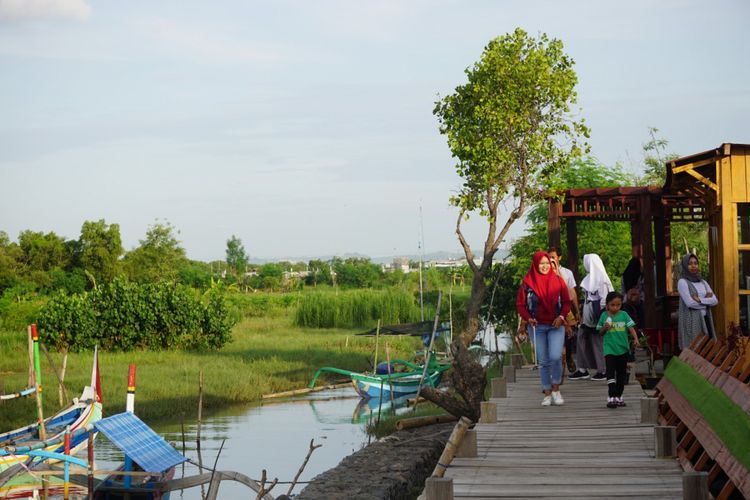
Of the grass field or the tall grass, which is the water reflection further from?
the tall grass

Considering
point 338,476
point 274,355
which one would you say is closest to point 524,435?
point 338,476

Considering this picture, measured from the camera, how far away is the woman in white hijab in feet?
38.7

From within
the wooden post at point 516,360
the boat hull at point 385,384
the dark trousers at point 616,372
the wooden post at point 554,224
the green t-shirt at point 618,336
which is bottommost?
the boat hull at point 385,384

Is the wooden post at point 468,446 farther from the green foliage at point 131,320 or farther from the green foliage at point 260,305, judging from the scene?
the green foliage at point 260,305

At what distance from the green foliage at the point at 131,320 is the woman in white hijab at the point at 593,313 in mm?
18444

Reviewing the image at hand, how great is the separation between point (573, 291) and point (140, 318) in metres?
18.9

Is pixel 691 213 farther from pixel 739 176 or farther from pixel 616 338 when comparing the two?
pixel 616 338

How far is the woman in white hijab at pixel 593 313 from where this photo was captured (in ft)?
38.7

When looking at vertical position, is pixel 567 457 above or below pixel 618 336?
below

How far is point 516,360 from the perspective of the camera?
14.0 metres

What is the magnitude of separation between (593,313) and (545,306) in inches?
71.0

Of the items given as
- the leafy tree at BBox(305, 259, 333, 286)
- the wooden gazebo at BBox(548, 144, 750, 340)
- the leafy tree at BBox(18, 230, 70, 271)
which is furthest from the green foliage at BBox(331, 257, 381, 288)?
the wooden gazebo at BBox(548, 144, 750, 340)

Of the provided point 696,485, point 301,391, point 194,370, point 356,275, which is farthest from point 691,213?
point 356,275

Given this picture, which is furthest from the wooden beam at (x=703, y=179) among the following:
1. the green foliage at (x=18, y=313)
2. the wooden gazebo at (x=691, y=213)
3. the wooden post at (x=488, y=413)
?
the green foliage at (x=18, y=313)
